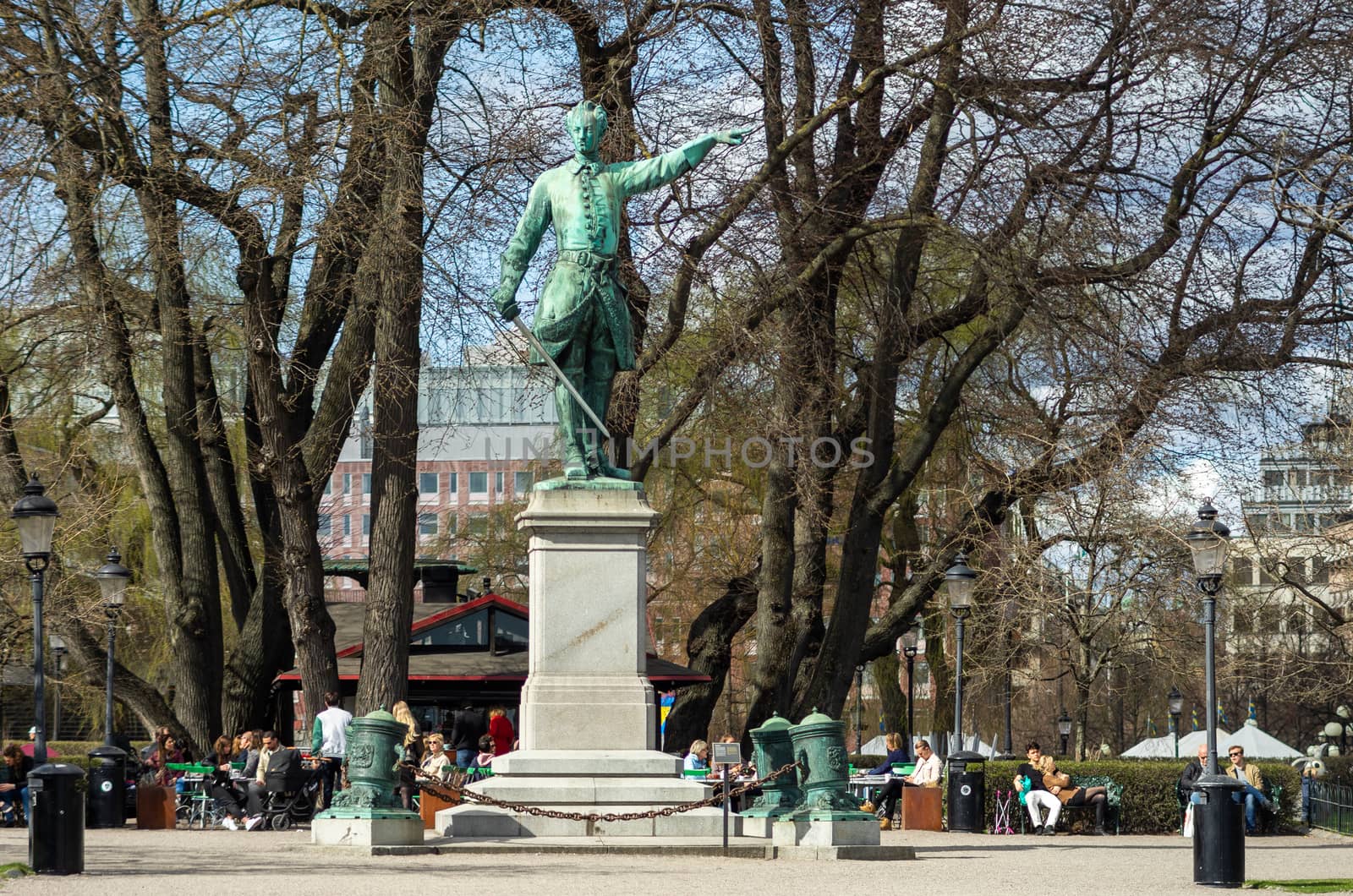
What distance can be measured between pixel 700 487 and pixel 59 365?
14955 millimetres

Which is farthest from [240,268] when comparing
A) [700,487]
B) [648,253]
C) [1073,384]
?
[700,487]

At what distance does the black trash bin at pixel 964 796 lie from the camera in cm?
2217

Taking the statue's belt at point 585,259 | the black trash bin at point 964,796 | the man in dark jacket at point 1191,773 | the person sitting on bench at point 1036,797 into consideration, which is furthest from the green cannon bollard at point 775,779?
the man in dark jacket at point 1191,773

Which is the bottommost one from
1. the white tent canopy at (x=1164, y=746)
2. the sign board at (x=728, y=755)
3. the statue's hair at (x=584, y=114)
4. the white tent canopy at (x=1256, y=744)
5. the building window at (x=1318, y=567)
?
the white tent canopy at (x=1164, y=746)

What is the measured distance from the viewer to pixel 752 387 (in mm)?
23859

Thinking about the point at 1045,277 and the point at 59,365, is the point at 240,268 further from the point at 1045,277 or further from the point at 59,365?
the point at 1045,277

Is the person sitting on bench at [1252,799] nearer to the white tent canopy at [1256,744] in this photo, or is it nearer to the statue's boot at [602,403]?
the statue's boot at [602,403]

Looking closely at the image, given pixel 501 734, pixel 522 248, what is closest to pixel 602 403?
pixel 522 248

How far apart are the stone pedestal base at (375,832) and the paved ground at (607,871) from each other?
0.52 ft

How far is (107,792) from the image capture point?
68.1 ft

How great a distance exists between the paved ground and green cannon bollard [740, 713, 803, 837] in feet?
4.27

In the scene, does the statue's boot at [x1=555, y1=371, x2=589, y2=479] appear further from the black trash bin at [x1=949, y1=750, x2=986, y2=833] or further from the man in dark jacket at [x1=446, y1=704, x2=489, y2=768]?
the man in dark jacket at [x1=446, y1=704, x2=489, y2=768]

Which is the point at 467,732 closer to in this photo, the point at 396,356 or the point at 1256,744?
the point at 396,356

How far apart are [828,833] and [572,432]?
12.8 ft
